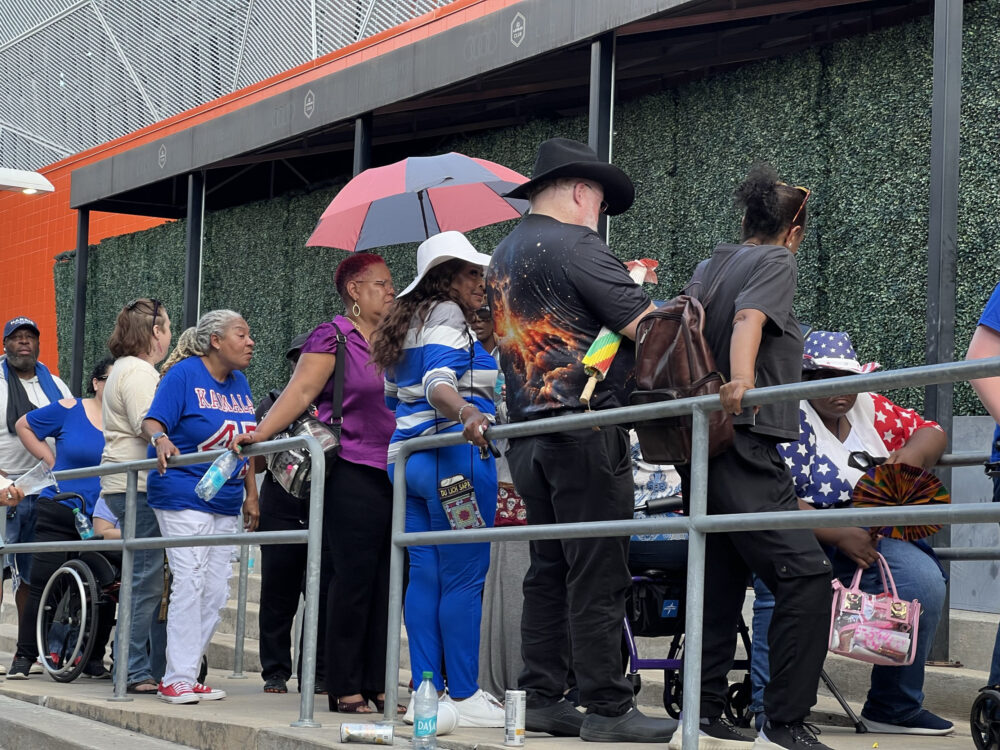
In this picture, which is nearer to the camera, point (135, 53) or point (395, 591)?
point (395, 591)

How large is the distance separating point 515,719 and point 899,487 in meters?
1.43

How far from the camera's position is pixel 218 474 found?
5.79 meters

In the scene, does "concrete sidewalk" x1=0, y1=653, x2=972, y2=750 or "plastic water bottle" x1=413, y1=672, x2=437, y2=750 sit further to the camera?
"concrete sidewalk" x1=0, y1=653, x2=972, y2=750

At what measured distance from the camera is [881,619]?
14.7 ft

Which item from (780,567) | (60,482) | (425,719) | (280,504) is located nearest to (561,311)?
(780,567)

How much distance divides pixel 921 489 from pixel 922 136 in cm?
426

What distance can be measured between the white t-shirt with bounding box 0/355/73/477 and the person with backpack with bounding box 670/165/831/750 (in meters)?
5.23

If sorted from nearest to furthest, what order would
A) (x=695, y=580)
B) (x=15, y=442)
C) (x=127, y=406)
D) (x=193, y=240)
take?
(x=695, y=580)
(x=127, y=406)
(x=15, y=442)
(x=193, y=240)

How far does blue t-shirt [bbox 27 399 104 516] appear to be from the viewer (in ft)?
26.1

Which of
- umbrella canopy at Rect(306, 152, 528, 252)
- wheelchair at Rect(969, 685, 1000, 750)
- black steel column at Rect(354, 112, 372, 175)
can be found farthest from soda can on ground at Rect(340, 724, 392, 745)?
black steel column at Rect(354, 112, 372, 175)

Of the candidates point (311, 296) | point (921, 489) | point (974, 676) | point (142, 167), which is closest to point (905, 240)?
point (974, 676)

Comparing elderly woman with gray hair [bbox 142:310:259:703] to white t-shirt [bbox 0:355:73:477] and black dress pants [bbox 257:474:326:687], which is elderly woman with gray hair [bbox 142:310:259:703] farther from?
white t-shirt [bbox 0:355:73:477]

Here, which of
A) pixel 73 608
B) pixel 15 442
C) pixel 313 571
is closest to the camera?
pixel 313 571

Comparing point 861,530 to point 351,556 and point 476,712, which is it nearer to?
point 476,712
